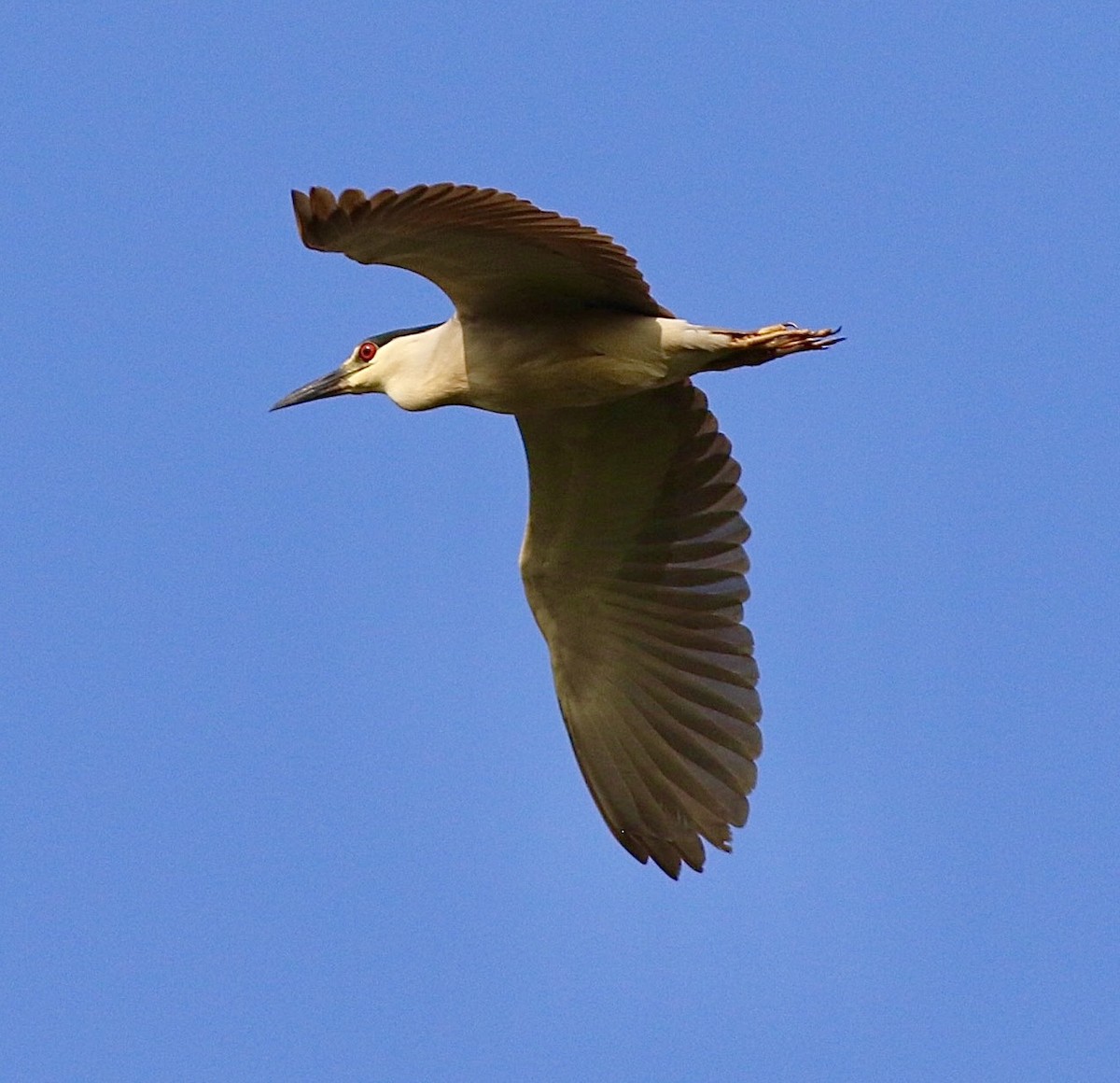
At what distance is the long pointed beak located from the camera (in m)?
8.08

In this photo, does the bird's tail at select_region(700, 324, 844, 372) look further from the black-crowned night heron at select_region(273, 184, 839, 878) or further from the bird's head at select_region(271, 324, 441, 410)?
Answer: the bird's head at select_region(271, 324, 441, 410)

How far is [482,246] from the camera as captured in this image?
6789 mm

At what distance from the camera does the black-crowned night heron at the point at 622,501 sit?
7211mm

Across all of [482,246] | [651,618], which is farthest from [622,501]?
[482,246]

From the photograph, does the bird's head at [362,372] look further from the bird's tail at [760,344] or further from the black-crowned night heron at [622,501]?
the bird's tail at [760,344]

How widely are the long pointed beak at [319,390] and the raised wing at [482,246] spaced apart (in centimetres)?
90

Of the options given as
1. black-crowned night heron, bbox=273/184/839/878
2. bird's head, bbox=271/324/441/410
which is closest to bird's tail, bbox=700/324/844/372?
black-crowned night heron, bbox=273/184/839/878

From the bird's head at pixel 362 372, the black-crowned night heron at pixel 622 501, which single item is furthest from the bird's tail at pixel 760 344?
the bird's head at pixel 362 372

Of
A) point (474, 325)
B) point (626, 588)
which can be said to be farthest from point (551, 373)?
point (626, 588)

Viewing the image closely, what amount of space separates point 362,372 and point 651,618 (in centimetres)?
160

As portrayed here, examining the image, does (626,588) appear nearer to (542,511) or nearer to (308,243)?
(542,511)

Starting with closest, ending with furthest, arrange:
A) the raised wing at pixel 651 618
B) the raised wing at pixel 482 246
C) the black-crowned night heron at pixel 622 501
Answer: the raised wing at pixel 482 246 < the black-crowned night heron at pixel 622 501 < the raised wing at pixel 651 618

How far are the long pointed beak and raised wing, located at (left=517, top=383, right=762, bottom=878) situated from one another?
71 centimetres

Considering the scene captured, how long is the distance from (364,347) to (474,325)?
0.73 m
